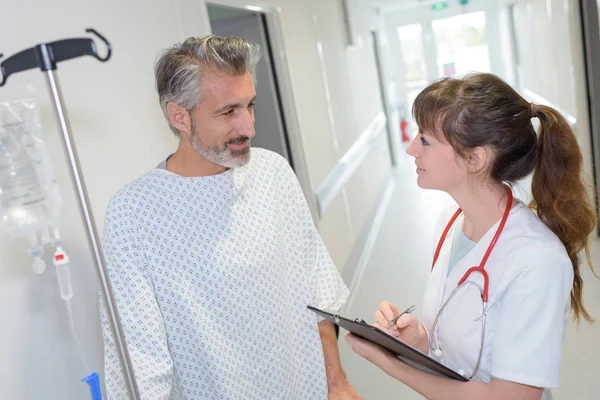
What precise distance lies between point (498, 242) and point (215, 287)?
0.77 meters

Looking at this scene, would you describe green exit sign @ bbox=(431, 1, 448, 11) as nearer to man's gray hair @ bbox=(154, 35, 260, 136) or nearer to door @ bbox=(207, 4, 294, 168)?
door @ bbox=(207, 4, 294, 168)

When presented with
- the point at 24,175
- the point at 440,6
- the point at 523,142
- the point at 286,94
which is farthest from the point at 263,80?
the point at 440,6

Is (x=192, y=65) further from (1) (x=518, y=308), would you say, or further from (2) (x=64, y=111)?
(1) (x=518, y=308)

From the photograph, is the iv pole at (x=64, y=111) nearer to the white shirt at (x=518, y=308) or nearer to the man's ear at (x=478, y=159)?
the white shirt at (x=518, y=308)

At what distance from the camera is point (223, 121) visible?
5.71ft

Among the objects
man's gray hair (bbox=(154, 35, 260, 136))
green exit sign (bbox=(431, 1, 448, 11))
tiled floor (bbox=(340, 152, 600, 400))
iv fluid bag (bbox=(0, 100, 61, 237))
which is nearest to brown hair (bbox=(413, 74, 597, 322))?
man's gray hair (bbox=(154, 35, 260, 136))

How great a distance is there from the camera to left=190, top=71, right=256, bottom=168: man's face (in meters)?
1.71

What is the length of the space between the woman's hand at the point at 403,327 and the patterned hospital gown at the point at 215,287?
321 mm

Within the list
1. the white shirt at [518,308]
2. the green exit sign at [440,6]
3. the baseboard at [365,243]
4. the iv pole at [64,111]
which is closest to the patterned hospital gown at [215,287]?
the iv pole at [64,111]

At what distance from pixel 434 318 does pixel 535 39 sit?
7.13 m

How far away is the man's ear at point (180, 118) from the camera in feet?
5.73

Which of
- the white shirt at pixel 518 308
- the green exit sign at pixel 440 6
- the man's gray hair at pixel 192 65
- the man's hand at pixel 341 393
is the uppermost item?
the green exit sign at pixel 440 6

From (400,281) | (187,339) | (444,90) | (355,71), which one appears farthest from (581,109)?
(187,339)

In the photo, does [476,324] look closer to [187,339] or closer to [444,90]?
[444,90]
